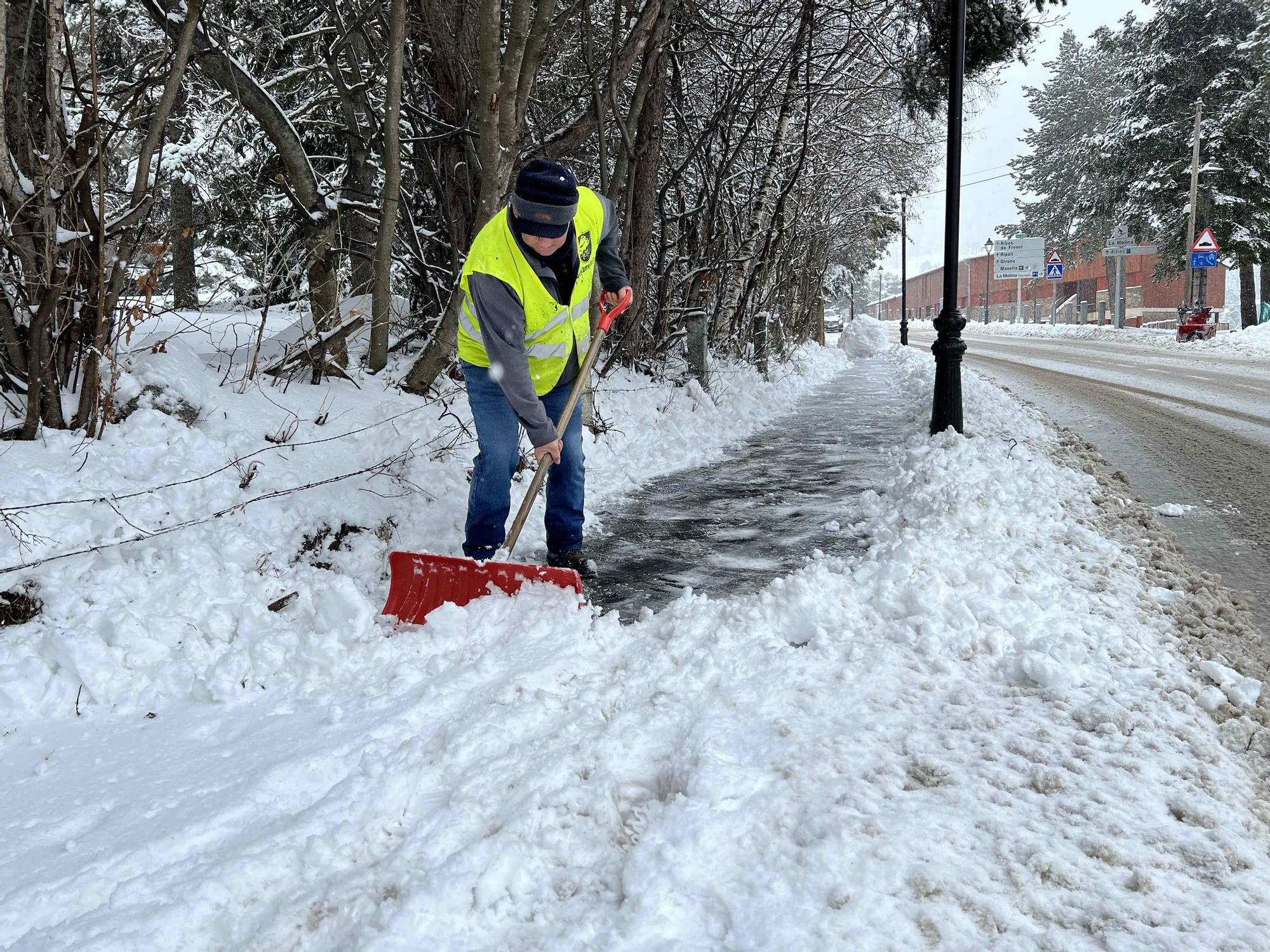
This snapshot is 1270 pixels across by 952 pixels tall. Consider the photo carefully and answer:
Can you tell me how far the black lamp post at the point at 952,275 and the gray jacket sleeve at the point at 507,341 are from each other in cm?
395

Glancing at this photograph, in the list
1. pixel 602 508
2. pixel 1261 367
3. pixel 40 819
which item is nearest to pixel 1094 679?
pixel 40 819

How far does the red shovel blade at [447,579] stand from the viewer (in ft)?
10.8

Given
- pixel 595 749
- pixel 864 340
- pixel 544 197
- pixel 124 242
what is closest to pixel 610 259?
pixel 544 197

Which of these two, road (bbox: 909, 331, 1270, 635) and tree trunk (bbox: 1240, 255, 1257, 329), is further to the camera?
tree trunk (bbox: 1240, 255, 1257, 329)

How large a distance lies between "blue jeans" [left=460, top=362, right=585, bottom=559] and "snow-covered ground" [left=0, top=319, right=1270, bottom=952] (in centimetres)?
57

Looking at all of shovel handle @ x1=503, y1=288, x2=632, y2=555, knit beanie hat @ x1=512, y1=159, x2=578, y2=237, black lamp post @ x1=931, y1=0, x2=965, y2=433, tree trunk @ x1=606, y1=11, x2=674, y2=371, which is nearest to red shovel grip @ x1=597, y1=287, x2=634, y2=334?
shovel handle @ x1=503, y1=288, x2=632, y2=555

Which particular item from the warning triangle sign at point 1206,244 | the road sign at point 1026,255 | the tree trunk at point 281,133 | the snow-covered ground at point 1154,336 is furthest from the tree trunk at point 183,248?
the road sign at point 1026,255

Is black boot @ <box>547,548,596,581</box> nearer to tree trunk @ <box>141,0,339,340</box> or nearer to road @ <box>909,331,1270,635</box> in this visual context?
tree trunk @ <box>141,0,339,340</box>

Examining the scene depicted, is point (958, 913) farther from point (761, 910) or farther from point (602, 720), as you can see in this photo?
point (602, 720)

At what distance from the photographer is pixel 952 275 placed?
6785mm

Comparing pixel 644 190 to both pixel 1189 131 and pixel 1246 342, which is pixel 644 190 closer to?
pixel 1246 342

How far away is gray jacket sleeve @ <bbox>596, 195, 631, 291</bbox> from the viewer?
160 inches

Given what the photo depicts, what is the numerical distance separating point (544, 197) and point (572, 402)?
3.25 feet

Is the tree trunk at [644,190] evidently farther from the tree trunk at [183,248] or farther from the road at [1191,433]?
the road at [1191,433]
